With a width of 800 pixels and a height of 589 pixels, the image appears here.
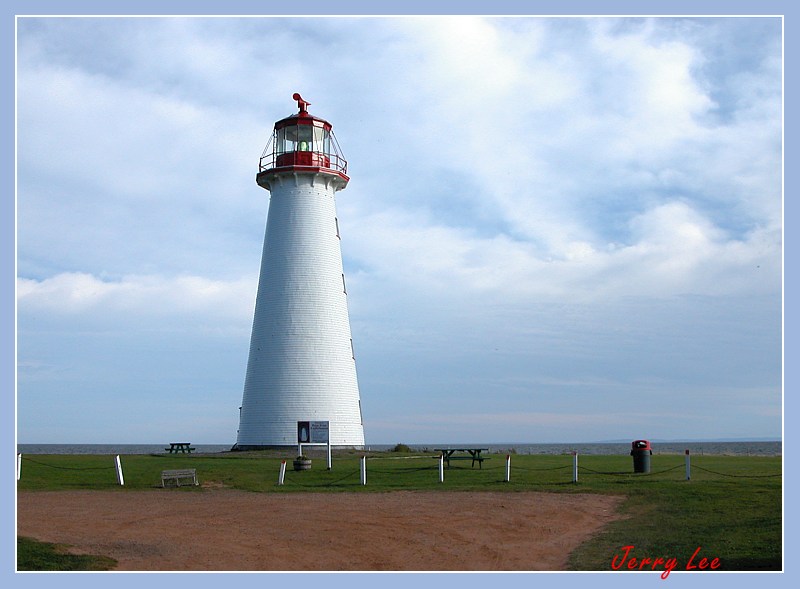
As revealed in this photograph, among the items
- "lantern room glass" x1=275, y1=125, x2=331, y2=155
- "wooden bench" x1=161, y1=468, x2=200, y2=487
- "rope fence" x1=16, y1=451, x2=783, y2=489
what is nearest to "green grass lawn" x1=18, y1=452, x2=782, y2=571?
"rope fence" x1=16, y1=451, x2=783, y2=489

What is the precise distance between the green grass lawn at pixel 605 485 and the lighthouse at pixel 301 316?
193cm

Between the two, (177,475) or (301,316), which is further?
(301,316)

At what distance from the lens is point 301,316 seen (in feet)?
112

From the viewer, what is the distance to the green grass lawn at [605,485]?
43.9 ft

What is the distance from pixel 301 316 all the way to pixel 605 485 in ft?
52.6

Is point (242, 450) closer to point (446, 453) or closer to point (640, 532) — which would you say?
point (446, 453)

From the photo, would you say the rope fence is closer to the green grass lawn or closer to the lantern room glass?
the green grass lawn

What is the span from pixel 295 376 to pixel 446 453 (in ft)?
24.1

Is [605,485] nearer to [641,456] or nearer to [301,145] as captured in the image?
[641,456]

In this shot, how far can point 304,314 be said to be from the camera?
34.2 meters

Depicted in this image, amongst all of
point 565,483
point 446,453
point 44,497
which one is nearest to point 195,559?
point 44,497
